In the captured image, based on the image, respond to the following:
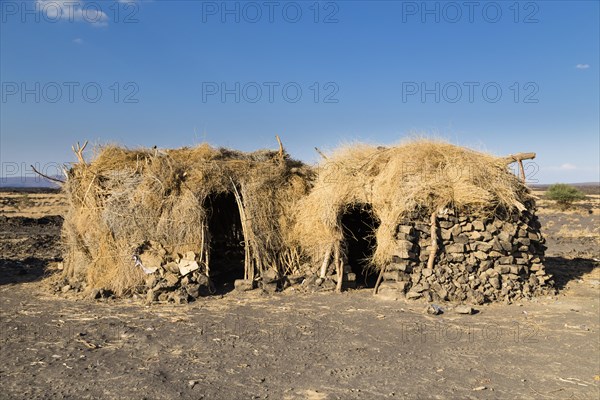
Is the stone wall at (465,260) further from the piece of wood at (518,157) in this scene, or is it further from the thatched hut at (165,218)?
the thatched hut at (165,218)

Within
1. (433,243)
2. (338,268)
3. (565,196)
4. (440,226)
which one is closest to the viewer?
(433,243)

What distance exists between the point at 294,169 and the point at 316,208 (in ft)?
5.72

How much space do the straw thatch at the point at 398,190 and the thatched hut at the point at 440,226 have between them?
2 centimetres

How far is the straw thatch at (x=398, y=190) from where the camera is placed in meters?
11.0

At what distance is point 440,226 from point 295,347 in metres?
4.78

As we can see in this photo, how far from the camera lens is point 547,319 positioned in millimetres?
9414

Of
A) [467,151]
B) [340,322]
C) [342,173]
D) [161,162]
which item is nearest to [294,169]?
[342,173]

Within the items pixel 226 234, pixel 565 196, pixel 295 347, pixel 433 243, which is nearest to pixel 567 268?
pixel 433 243

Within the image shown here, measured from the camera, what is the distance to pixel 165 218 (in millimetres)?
11398

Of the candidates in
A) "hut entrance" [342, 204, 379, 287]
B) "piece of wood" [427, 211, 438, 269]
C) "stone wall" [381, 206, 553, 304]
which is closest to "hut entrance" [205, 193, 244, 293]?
"hut entrance" [342, 204, 379, 287]

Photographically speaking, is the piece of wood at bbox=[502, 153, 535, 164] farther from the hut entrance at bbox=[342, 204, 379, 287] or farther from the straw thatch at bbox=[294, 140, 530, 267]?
the hut entrance at bbox=[342, 204, 379, 287]

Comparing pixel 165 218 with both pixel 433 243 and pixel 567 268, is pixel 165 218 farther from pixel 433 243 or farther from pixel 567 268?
pixel 567 268

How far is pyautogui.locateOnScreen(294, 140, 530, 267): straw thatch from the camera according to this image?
11.0 meters

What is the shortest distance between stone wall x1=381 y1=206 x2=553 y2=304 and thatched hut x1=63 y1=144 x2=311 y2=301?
2.72 metres
